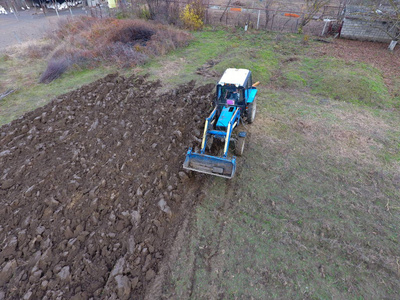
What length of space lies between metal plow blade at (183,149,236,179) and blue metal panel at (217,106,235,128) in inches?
50.4

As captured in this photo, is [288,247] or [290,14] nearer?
[288,247]

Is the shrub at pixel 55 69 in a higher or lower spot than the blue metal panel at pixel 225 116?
lower

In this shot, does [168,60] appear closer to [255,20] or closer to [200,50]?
[200,50]

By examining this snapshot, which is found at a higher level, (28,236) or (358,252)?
(28,236)

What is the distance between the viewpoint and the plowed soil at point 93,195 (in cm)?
438

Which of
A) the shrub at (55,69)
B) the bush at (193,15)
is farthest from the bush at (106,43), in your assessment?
the bush at (193,15)

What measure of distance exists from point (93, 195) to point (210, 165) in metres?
2.91

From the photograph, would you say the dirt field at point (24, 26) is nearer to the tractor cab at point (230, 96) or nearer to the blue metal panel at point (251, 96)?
the tractor cab at point (230, 96)

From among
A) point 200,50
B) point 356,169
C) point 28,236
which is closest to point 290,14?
point 200,50

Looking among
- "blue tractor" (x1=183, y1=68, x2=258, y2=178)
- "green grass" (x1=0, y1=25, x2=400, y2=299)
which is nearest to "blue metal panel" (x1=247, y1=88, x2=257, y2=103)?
"blue tractor" (x1=183, y1=68, x2=258, y2=178)

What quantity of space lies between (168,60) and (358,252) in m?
12.6

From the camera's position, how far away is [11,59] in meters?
14.3

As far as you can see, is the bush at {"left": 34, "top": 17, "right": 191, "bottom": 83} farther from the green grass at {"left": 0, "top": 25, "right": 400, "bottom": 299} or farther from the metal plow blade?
the metal plow blade

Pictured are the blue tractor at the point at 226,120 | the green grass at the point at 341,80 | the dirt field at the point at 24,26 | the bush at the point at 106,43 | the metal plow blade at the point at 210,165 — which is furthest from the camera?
the dirt field at the point at 24,26
